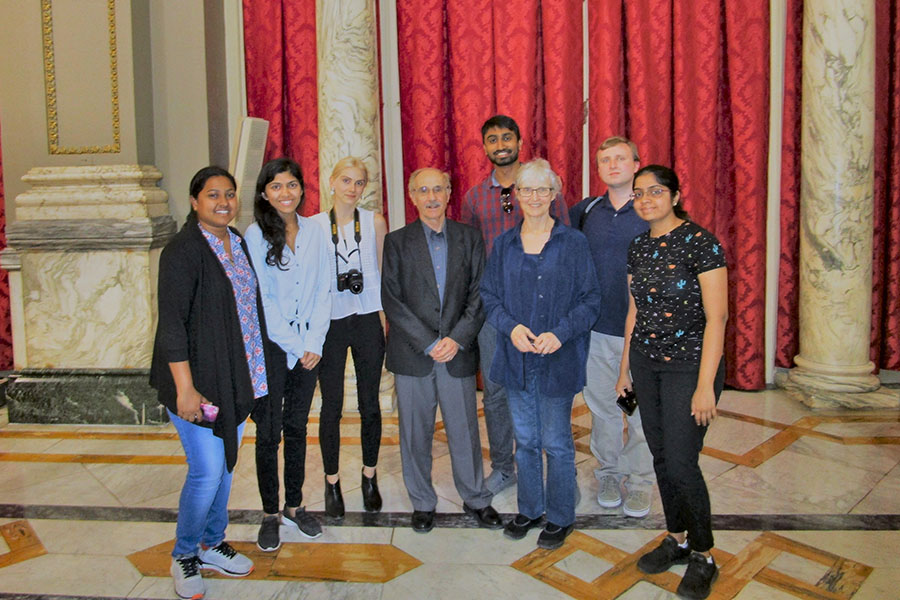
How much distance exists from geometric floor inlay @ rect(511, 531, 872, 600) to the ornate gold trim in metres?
3.45

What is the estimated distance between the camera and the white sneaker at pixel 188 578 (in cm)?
249

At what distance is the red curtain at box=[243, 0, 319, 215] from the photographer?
16.5 ft

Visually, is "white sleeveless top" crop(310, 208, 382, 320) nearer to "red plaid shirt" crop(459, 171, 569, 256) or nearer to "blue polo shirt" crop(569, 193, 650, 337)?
"red plaid shirt" crop(459, 171, 569, 256)

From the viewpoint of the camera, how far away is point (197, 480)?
240 cm

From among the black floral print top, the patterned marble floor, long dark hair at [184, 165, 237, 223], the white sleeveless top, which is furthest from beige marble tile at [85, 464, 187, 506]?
the black floral print top

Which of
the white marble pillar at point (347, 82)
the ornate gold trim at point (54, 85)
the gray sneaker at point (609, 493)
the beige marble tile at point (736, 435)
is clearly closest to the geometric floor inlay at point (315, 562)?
the gray sneaker at point (609, 493)

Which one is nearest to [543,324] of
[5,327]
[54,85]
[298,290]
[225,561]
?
[298,290]

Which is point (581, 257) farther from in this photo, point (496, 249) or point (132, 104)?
point (132, 104)

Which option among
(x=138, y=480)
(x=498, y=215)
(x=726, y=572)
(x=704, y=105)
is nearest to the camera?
(x=726, y=572)

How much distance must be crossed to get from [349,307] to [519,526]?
1083 millimetres

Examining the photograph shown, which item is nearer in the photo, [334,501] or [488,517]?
[488,517]

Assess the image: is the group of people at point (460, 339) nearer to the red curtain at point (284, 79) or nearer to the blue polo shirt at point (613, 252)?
the blue polo shirt at point (613, 252)

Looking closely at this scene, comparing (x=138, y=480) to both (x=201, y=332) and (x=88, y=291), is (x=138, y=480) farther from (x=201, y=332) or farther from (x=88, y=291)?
(x=201, y=332)

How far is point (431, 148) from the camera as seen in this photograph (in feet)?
16.4
